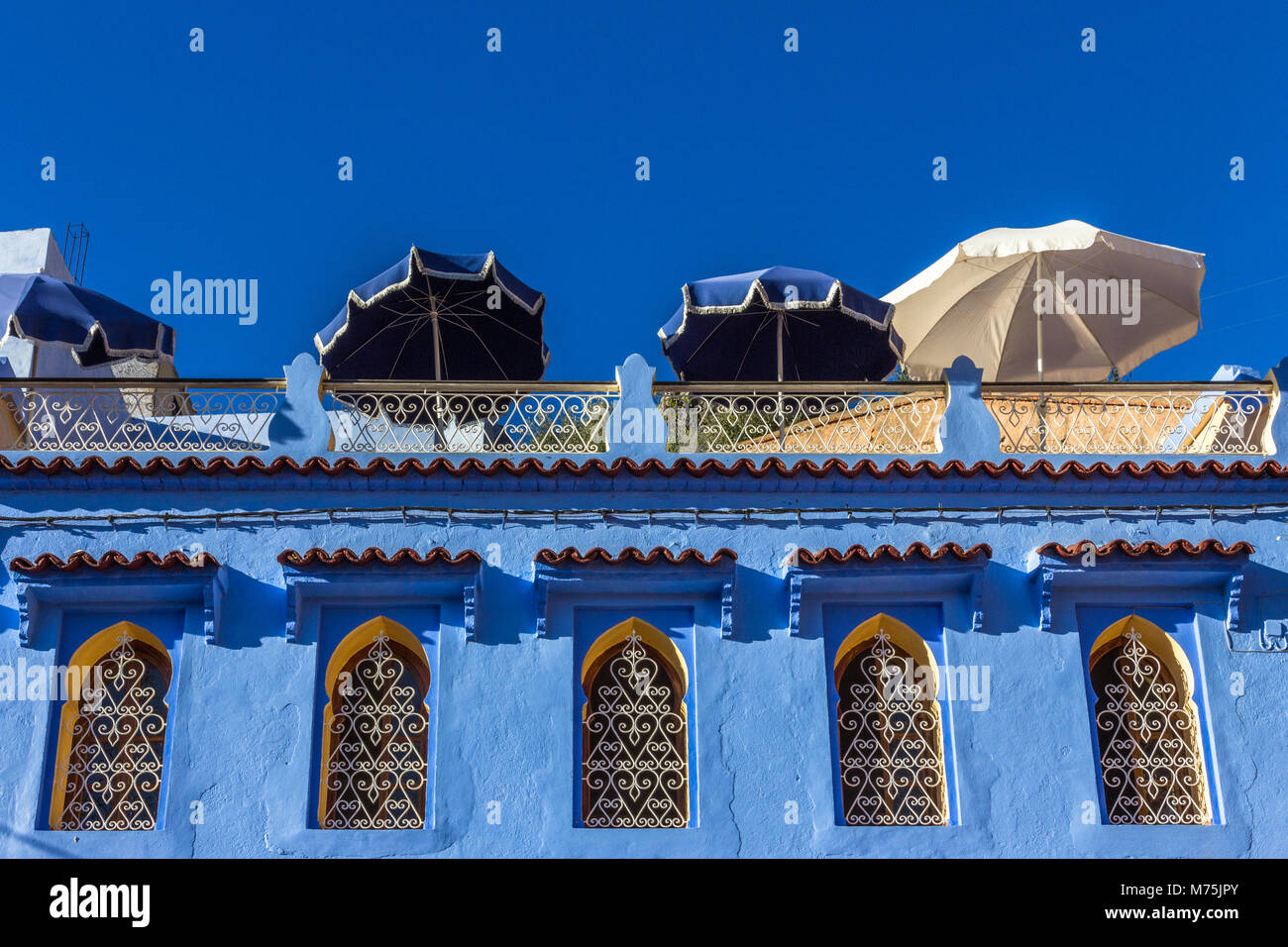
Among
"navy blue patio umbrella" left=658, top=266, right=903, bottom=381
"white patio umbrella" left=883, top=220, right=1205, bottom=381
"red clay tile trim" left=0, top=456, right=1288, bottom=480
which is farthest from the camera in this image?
"white patio umbrella" left=883, top=220, right=1205, bottom=381

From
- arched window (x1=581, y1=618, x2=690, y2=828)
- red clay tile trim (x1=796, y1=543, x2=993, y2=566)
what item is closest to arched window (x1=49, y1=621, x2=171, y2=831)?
arched window (x1=581, y1=618, x2=690, y2=828)

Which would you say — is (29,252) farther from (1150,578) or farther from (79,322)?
(1150,578)

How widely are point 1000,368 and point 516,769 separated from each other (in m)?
7.66

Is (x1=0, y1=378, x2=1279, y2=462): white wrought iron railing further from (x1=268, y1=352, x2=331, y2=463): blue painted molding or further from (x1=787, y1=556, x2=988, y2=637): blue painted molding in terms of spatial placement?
(x1=787, y1=556, x2=988, y2=637): blue painted molding

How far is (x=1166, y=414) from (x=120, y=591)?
8168mm

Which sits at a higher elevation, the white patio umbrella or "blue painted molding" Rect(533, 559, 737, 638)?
the white patio umbrella

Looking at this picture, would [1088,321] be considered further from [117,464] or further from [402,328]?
[117,464]

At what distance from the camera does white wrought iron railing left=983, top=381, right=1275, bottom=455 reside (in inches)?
513

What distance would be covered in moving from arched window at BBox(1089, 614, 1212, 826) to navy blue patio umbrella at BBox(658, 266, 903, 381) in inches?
157

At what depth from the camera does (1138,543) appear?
40.2 feet

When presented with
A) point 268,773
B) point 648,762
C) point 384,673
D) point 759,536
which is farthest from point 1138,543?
point 268,773

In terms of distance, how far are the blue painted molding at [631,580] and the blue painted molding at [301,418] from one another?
2093 mm

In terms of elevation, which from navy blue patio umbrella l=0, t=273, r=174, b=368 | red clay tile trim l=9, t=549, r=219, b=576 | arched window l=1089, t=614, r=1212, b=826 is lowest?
arched window l=1089, t=614, r=1212, b=826

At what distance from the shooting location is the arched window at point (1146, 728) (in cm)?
1173
